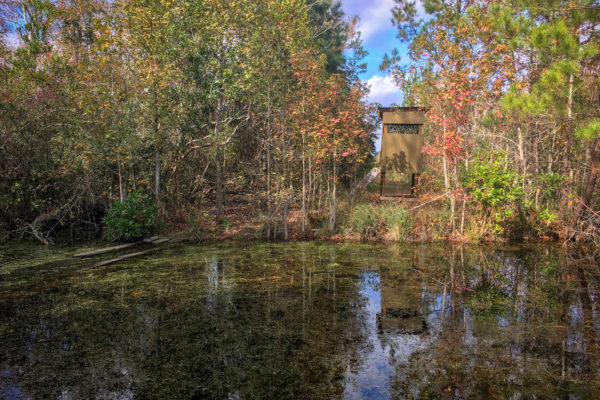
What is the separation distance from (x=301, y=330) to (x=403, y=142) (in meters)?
5.77

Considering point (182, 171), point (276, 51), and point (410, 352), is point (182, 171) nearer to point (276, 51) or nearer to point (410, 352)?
point (276, 51)

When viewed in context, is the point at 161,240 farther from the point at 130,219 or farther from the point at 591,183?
the point at 591,183

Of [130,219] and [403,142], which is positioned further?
[130,219]

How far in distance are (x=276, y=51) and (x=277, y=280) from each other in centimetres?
607

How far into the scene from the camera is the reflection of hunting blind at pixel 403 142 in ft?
27.7

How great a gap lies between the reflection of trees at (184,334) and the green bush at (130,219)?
2486mm

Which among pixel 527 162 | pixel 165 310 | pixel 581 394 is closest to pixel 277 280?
pixel 165 310

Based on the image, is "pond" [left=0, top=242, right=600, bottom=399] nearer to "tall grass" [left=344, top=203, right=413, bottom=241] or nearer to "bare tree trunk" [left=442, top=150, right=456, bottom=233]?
"bare tree trunk" [left=442, top=150, right=456, bottom=233]

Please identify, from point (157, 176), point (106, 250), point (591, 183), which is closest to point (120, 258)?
point (106, 250)

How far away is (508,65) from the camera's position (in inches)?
325

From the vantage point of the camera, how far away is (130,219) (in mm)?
9023

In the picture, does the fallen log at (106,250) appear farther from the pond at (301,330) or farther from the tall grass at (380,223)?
the tall grass at (380,223)

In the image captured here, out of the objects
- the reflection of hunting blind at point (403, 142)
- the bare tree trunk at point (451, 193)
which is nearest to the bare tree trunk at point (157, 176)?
the reflection of hunting blind at point (403, 142)

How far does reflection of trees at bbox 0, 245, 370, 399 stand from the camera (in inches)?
114
